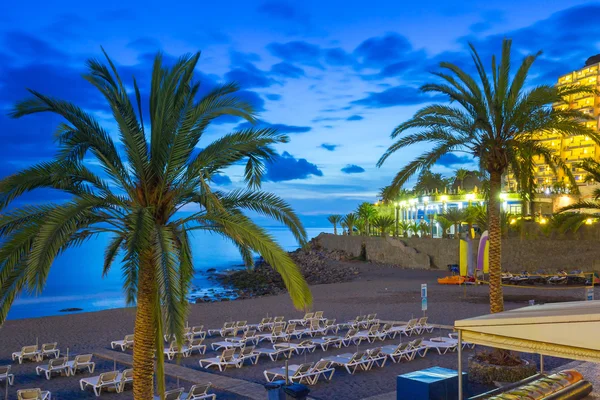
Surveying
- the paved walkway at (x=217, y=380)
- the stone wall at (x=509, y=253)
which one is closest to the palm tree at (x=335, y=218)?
the stone wall at (x=509, y=253)

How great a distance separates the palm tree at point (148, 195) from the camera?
7.96 m

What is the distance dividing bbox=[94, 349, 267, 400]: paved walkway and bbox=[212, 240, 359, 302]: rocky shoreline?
1018 inches

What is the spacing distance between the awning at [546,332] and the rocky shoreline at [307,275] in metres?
34.0

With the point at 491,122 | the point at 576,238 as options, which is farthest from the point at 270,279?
the point at 491,122

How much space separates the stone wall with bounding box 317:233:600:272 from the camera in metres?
38.7

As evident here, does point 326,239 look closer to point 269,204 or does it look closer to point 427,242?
point 427,242

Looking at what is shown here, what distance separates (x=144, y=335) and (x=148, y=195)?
82.5 inches

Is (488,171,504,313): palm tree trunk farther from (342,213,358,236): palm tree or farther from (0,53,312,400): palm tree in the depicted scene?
(342,213,358,236): palm tree

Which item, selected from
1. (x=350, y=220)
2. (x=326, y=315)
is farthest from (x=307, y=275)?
(x=326, y=315)

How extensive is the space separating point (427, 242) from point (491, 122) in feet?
116

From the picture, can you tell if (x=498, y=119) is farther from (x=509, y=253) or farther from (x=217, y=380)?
(x=509, y=253)

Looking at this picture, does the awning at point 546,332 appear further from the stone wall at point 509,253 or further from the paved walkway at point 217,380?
the stone wall at point 509,253

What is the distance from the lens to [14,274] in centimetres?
781

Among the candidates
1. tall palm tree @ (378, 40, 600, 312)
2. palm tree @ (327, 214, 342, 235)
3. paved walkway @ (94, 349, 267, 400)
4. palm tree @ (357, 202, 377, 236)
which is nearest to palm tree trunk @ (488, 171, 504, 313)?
tall palm tree @ (378, 40, 600, 312)
